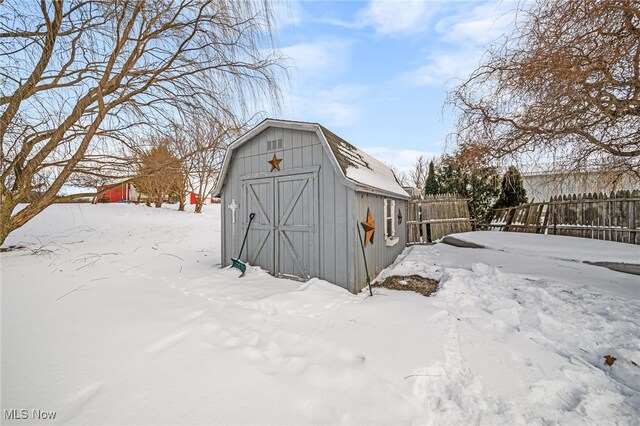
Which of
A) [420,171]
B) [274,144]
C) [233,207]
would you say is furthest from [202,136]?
[420,171]

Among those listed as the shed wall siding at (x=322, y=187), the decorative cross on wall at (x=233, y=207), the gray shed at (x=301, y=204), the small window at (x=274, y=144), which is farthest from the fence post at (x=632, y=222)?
the decorative cross on wall at (x=233, y=207)

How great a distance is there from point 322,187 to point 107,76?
5022 millimetres

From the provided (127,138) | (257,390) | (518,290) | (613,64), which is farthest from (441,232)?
(127,138)

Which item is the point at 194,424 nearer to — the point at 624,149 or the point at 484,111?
the point at 484,111

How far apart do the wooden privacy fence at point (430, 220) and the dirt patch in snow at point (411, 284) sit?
16.4 ft

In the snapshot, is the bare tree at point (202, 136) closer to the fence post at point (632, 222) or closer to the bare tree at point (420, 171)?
the fence post at point (632, 222)

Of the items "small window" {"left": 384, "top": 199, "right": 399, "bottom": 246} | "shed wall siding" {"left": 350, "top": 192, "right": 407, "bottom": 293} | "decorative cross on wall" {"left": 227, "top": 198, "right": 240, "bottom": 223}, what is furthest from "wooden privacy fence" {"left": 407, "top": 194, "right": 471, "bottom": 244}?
"decorative cross on wall" {"left": 227, "top": 198, "right": 240, "bottom": 223}

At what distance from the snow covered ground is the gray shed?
23.7 inches

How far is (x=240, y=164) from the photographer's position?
231 inches

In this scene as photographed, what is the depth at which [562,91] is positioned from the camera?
338cm

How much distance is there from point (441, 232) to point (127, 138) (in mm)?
10157

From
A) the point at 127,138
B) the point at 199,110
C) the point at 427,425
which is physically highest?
the point at 199,110

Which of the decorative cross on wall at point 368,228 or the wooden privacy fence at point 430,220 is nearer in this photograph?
the decorative cross on wall at point 368,228

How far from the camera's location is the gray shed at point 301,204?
174 inches
